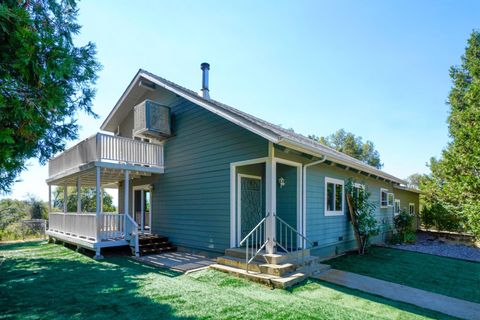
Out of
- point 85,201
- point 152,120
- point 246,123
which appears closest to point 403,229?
point 246,123

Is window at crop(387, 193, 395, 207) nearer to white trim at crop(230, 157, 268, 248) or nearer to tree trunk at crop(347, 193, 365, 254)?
tree trunk at crop(347, 193, 365, 254)

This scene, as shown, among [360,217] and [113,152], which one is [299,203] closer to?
[360,217]

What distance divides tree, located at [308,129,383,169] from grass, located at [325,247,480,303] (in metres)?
26.6

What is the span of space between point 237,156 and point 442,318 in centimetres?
527

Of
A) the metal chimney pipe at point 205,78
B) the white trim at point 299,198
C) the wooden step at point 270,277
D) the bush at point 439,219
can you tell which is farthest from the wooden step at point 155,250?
the bush at point 439,219

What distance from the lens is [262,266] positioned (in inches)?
240

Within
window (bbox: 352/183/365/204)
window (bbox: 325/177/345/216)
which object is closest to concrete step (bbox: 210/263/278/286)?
window (bbox: 325/177/345/216)

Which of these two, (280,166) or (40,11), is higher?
(40,11)

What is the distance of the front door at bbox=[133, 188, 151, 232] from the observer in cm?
1122

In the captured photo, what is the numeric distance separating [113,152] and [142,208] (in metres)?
3.32

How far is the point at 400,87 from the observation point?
595 inches

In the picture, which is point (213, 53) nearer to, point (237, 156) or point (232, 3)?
point (232, 3)

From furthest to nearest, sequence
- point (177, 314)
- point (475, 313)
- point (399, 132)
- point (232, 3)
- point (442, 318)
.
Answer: point (399, 132)
point (232, 3)
point (475, 313)
point (442, 318)
point (177, 314)

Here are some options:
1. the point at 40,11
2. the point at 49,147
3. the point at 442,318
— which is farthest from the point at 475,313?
the point at 49,147
